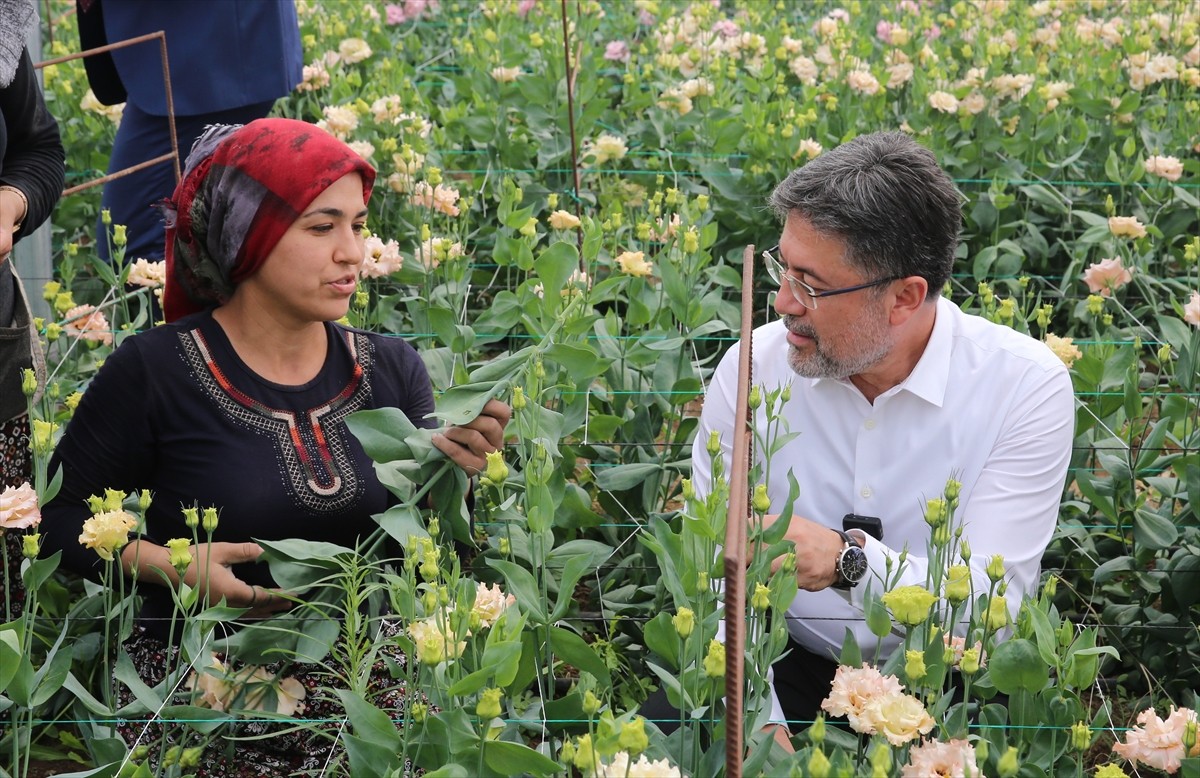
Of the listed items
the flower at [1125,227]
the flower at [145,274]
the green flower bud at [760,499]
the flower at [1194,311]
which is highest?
the green flower bud at [760,499]

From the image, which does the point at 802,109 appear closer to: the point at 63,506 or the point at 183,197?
the point at 183,197

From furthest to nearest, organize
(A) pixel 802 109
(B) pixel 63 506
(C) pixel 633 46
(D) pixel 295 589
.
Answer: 1. (C) pixel 633 46
2. (A) pixel 802 109
3. (B) pixel 63 506
4. (D) pixel 295 589

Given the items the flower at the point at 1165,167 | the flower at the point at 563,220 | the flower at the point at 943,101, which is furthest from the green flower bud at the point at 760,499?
the flower at the point at 943,101

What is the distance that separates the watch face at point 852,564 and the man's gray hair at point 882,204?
0.41 metres

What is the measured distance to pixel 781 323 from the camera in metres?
2.22

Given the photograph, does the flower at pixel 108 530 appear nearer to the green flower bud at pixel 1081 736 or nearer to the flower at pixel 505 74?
the green flower bud at pixel 1081 736

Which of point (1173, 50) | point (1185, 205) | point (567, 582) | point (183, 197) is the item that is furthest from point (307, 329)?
point (1173, 50)

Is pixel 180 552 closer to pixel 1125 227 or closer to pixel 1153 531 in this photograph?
pixel 1153 531

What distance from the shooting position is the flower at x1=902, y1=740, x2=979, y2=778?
1.31m

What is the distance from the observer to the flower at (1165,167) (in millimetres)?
3496

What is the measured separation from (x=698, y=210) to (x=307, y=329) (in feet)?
3.70

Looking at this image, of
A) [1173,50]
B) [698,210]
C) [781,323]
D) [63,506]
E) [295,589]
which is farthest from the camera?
[1173,50]

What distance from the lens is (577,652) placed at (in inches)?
64.1

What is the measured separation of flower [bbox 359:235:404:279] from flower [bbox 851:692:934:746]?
165cm
